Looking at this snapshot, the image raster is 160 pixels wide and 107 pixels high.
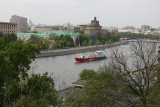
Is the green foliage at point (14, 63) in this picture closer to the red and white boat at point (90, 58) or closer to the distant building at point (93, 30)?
the red and white boat at point (90, 58)

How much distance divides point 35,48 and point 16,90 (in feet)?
4.21

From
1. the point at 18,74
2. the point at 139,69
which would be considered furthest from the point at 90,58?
the point at 139,69

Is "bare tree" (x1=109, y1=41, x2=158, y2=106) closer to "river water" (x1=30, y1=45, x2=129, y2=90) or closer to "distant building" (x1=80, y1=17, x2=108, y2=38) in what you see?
"river water" (x1=30, y1=45, x2=129, y2=90)

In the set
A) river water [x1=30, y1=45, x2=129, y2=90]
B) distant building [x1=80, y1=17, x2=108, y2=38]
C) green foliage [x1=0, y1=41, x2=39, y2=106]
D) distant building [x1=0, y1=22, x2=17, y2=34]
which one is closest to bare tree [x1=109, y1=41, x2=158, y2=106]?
green foliage [x1=0, y1=41, x2=39, y2=106]

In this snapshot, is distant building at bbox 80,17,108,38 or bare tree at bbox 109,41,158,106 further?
distant building at bbox 80,17,108,38

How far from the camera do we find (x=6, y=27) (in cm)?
3500

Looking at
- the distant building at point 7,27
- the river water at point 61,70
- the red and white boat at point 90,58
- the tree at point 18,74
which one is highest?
the distant building at point 7,27

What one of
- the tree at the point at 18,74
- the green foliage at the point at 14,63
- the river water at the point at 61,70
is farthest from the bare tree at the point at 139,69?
the river water at the point at 61,70

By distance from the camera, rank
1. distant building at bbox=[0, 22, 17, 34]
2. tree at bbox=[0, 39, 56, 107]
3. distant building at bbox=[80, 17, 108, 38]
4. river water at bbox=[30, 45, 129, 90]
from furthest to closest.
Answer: distant building at bbox=[80, 17, 108, 38], distant building at bbox=[0, 22, 17, 34], river water at bbox=[30, 45, 129, 90], tree at bbox=[0, 39, 56, 107]

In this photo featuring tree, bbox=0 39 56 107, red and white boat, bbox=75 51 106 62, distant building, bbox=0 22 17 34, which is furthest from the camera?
distant building, bbox=0 22 17 34

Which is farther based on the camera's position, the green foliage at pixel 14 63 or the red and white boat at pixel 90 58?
the red and white boat at pixel 90 58

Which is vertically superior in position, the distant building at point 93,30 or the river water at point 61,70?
the distant building at point 93,30

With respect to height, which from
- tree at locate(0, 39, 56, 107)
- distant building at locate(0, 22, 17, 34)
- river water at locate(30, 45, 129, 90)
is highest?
distant building at locate(0, 22, 17, 34)

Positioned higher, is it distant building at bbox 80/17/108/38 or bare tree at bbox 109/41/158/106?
distant building at bbox 80/17/108/38
